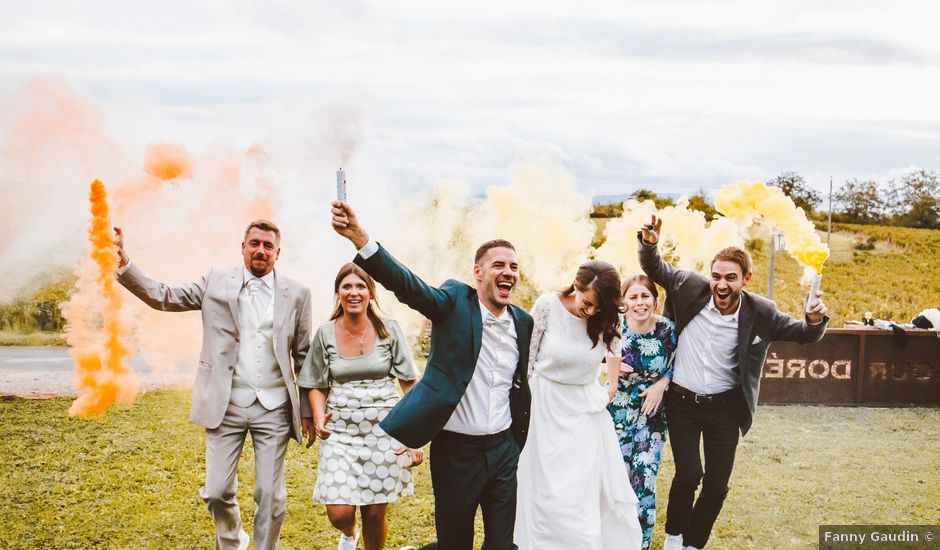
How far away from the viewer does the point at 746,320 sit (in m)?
5.50

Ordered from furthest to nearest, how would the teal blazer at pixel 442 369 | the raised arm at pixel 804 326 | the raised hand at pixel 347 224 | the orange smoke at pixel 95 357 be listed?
the orange smoke at pixel 95 357 < the raised arm at pixel 804 326 < the teal blazer at pixel 442 369 < the raised hand at pixel 347 224

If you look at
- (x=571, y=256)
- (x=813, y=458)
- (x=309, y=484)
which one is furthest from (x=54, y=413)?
(x=813, y=458)

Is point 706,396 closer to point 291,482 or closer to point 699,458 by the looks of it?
point 699,458

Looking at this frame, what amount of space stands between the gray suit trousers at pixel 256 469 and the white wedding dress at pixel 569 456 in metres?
1.70

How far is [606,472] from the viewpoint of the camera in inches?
206

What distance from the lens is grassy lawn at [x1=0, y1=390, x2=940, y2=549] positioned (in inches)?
246

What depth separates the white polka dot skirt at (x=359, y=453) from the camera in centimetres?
497

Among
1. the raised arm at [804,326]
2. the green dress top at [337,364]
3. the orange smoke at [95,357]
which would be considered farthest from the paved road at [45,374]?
the raised arm at [804,326]

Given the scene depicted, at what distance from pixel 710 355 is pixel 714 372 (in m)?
0.13

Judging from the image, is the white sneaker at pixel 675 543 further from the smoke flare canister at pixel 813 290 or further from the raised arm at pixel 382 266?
the raised arm at pixel 382 266

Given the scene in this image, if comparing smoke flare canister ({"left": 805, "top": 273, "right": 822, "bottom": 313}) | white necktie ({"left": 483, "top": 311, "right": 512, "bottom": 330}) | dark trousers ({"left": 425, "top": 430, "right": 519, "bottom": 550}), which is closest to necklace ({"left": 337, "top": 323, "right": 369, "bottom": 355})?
dark trousers ({"left": 425, "top": 430, "right": 519, "bottom": 550})

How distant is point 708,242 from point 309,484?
32.3ft

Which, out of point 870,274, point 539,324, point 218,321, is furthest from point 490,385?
point 870,274

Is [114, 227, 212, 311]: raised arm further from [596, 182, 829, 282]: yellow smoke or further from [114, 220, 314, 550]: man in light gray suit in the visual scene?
[596, 182, 829, 282]: yellow smoke
